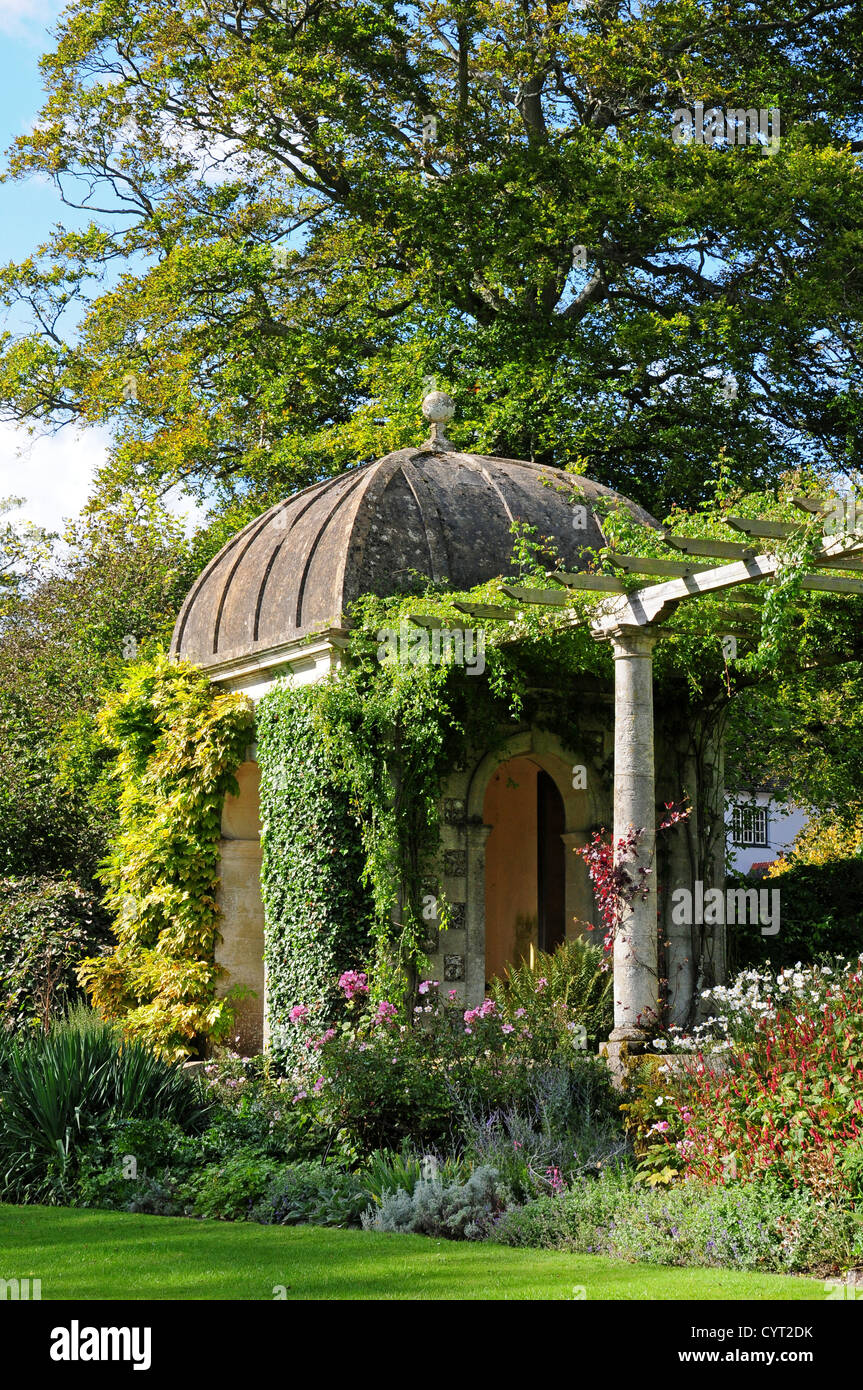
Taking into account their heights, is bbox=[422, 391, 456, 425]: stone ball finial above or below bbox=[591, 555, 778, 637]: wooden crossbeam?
above

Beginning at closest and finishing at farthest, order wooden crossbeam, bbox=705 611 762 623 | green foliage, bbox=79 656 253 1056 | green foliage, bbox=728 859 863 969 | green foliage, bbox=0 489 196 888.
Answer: wooden crossbeam, bbox=705 611 762 623, green foliage, bbox=79 656 253 1056, green foliage, bbox=728 859 863 969, green foliage, bbox=0 489 196 888

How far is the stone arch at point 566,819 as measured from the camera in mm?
11977

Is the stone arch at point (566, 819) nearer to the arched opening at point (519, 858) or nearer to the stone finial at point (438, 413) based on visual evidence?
the arched opening at point (519, 858)

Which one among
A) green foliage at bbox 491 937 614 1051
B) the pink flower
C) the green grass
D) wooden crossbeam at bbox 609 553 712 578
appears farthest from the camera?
the pink flower

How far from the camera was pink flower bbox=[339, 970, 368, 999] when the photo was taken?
→ 35.4ft

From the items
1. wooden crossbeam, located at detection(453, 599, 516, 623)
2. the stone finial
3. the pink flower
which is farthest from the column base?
the stone finial

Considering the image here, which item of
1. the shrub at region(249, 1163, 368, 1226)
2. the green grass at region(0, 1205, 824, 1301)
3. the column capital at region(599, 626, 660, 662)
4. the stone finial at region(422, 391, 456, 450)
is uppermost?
the stone finial at region(422, 391, 456, 450)

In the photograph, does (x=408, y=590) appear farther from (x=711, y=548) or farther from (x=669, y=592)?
(x=711, y=548)

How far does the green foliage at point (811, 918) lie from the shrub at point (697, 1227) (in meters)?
6.28

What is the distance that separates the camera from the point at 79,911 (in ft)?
53.0

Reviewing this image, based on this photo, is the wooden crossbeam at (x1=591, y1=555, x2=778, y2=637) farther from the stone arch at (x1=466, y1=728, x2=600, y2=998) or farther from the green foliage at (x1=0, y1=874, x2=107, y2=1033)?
the green foliage at (x1=0, y1=874, x2=107, y2=1033)

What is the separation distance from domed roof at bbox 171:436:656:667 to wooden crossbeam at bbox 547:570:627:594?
2.42 metres

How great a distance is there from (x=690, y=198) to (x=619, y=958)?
12218 millimetres

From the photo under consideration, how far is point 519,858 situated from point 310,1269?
33.0 feet
